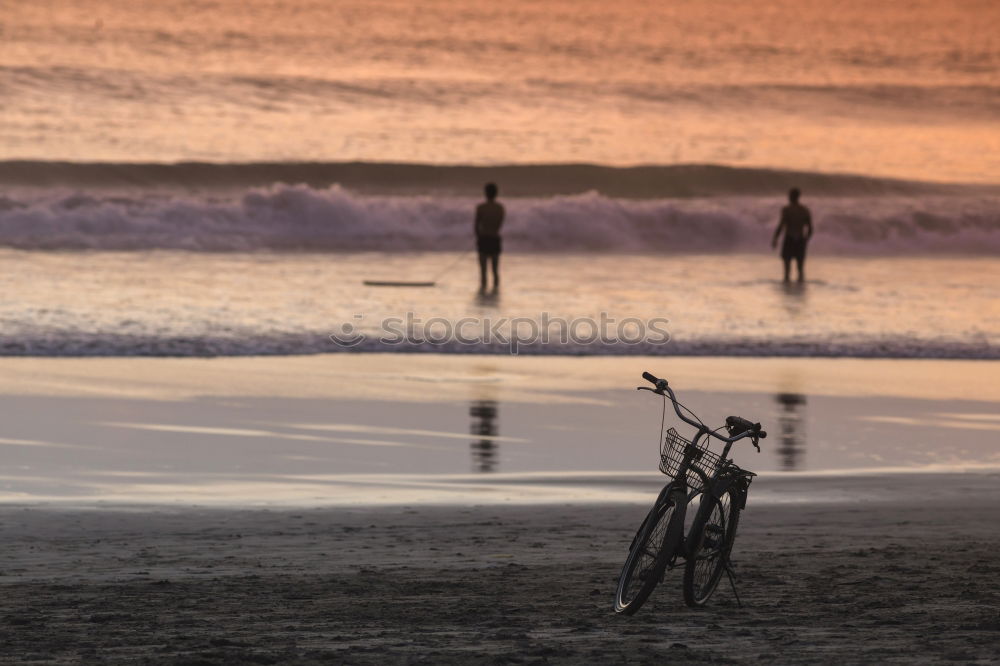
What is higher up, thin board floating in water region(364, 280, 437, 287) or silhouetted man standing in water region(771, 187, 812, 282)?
silhouetted man standing in water region(771, 187, 812, 282)

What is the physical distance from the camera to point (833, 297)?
26062 mm

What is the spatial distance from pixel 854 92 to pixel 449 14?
1826cm

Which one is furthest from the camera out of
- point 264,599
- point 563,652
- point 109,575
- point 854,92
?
point 854,92

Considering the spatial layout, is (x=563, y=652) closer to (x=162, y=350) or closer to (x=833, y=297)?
(x=162, y=350)

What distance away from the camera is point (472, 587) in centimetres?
713

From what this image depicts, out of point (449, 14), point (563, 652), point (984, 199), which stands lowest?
point (563, 652)

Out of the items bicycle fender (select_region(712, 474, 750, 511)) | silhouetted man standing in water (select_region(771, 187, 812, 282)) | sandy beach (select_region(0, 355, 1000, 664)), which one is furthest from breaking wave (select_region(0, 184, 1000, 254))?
bicycle fender (select_region(712, 474, 750, 511))

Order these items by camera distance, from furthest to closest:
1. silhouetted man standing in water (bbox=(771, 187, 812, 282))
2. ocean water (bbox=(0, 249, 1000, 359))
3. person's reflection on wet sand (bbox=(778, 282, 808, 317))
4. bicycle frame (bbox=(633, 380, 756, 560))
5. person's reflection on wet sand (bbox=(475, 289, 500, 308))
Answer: silhouetted man standing in water (bbox=(771, 187, 812, 282))
person's reflection on wet sand (bbox=(475, 289, 500, 308))
person's reflection on wet sand (bbox=(778, 282, 808, 317))
ocean water (bbox=(0, 249, 1000, 359))
bicycle frame (bbox=(633, 380, 756, 560))

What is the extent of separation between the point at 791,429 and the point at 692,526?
19.0ft

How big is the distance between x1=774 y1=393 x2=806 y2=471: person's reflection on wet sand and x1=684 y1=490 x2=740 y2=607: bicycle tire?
149 inches

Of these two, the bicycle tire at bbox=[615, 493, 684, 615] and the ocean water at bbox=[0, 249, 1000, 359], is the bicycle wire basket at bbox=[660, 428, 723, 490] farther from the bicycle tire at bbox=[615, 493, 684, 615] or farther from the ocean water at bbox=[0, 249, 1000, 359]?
the ocean water at bbox=[0, 249, 1000, 359]

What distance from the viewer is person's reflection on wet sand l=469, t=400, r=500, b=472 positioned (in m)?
10.8

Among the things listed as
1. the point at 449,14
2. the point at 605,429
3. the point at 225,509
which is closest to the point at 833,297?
the point at 605,429

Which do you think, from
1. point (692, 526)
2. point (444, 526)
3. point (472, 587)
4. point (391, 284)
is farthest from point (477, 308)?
point (692, 526)
